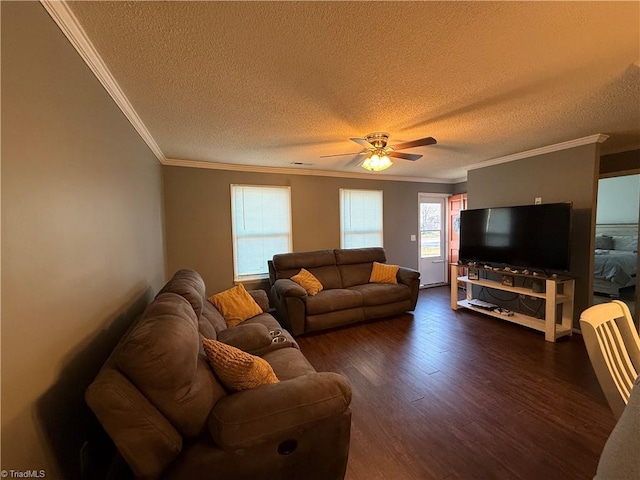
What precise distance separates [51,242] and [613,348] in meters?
2.57

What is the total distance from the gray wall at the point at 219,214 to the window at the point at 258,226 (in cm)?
10

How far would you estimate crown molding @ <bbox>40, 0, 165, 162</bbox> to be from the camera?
109cm

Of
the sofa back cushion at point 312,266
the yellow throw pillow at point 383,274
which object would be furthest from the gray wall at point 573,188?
the sofa back cushion at point 312,266

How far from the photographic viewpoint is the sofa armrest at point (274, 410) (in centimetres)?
112

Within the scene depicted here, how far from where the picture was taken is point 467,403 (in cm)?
205

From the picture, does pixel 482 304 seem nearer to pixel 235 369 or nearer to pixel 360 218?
pixel 360 218

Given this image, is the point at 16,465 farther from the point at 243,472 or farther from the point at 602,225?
the point at 602,225

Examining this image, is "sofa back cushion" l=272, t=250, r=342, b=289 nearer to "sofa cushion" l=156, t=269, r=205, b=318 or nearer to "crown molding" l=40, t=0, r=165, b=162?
"sofa cushion" l=156, t=269, r=205, b=318

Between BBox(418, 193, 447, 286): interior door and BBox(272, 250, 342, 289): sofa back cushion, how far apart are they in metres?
2.52

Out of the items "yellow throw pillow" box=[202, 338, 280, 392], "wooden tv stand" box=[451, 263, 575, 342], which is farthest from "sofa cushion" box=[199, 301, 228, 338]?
"wooden tv stand" box=[451, 263, 575, 342]

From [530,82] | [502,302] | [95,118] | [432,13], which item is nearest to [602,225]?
[502,302]

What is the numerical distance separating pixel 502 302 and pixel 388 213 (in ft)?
8.26

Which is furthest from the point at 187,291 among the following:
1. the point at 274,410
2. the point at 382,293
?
the point at 382,293

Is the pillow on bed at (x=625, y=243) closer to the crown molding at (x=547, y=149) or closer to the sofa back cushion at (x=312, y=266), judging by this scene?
the crown molding at (x=547, y=149)
